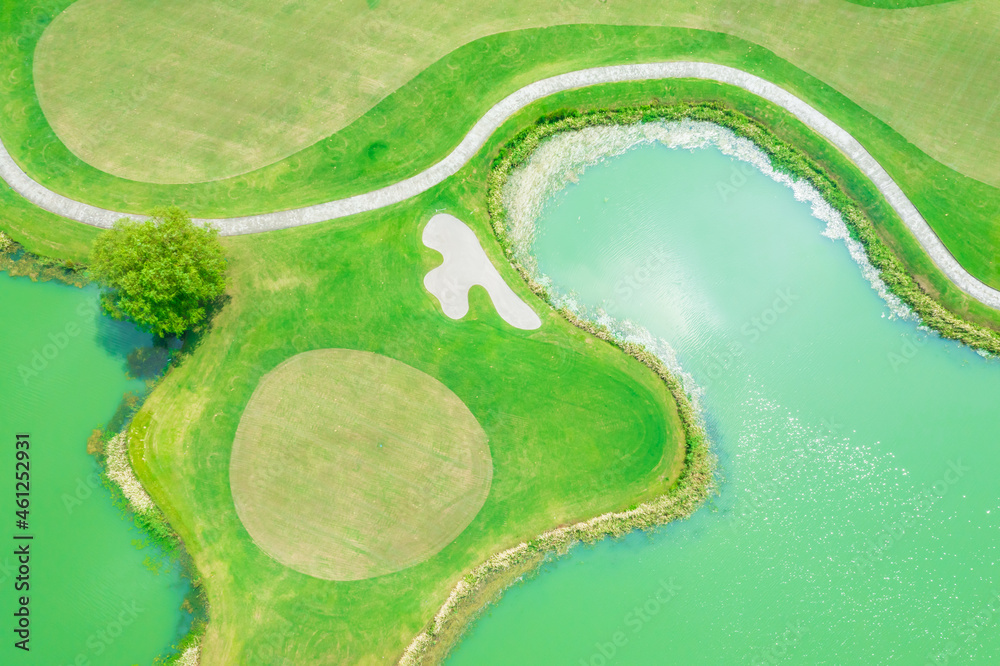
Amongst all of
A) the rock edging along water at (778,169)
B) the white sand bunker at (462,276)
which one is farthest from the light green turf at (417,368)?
the rock edging along water at (778,169)

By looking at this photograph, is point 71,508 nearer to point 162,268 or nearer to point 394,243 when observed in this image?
point 162,268

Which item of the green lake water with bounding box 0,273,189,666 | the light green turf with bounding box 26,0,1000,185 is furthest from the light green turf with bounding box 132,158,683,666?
the light green turf with bounding box 26,0,1000,185

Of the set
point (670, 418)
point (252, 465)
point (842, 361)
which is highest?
point (842, 361)

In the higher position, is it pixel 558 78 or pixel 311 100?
pixel 558 78

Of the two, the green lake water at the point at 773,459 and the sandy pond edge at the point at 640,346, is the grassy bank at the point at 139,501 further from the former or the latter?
the green lake water at the point at 773,459

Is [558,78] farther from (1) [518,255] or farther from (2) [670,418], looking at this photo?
(2) [670,418]

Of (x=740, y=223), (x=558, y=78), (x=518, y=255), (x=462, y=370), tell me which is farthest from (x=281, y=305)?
(x=740, y=223)

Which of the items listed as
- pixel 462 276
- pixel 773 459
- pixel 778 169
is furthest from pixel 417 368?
pixel 778 169
